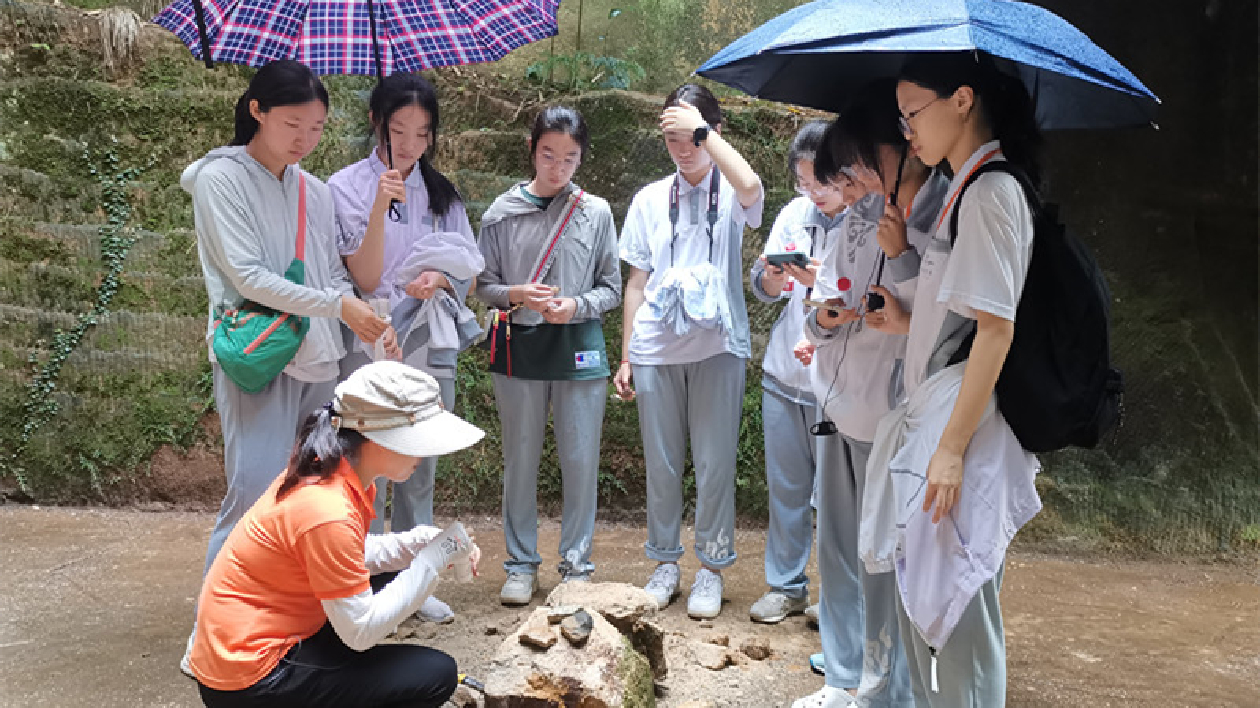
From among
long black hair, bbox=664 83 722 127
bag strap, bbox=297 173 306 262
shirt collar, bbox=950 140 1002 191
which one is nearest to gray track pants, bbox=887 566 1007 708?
shirt collar, bbox=950 140 1002 191

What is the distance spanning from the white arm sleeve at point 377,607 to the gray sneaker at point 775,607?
1730 millimetres

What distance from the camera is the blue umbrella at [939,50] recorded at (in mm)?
2000

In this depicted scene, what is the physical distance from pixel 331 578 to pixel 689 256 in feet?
6.75

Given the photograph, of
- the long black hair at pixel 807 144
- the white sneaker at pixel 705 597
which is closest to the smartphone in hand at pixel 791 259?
the long black hair at pixel 807 144

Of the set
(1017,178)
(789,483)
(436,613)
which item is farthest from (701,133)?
(436,613)

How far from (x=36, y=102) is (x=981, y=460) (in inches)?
210

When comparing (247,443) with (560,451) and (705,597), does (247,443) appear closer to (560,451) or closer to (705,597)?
(560,451)

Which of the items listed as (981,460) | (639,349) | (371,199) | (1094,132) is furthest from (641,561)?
(1094,132)

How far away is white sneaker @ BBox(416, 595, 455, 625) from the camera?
3.59 metres

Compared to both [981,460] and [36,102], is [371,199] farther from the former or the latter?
[36,102]

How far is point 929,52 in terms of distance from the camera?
216 centimetres

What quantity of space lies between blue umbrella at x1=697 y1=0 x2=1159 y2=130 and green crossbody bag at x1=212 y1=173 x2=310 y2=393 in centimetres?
145

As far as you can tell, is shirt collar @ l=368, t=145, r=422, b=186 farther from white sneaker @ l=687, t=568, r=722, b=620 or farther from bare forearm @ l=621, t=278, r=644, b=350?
white sneaker @ l=687, t=568, r=722, b=620

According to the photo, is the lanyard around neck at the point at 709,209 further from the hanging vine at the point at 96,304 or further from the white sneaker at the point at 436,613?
the hanging vine at the point at 96,304
